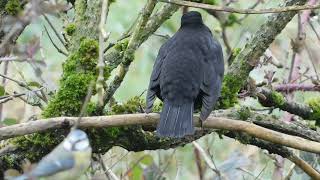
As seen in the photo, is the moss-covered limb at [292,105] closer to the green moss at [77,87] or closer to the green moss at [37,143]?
the green moss at [77,87]

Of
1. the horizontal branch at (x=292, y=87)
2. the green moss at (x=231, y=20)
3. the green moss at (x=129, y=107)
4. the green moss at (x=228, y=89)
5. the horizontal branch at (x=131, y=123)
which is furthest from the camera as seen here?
the green moss at (x=231, y=20)

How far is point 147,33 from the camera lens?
4.34 metres

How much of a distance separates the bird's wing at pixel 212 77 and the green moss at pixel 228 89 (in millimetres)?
108

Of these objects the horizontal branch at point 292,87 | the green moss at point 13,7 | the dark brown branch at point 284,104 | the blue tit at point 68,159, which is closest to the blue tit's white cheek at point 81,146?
the blue tit at point 68,159

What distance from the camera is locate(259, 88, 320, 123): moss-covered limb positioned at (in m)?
4.85

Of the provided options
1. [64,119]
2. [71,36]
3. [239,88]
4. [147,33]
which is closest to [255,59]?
[239,88]

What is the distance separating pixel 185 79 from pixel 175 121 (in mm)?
402

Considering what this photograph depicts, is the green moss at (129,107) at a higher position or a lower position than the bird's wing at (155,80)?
lower

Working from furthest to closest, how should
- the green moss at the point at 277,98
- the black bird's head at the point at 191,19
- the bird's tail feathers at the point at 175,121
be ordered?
the black bird's head at the point at 191,19 → the green moss at the point at 277,98 → the bird's tail feathers at the point at 175,121

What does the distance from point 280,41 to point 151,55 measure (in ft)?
4.23

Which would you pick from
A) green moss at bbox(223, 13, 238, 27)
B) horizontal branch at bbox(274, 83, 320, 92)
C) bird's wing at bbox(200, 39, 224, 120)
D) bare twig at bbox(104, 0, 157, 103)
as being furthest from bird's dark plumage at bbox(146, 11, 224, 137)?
green moss at bbox(223, 13, 238, 27)

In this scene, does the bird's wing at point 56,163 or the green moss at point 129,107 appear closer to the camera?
the bird's wing at point 56,163

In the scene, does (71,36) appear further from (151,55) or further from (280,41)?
(280,41)

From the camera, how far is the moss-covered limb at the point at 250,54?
4.51m
